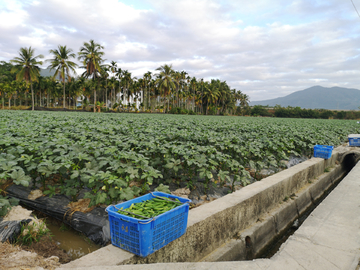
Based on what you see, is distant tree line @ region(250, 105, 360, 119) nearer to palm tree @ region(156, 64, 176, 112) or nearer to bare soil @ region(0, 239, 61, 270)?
palm tree @ region(156, 64, 176, 112)

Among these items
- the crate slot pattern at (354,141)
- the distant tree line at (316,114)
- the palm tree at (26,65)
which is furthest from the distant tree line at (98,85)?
the crate slot pattern at (354,141)

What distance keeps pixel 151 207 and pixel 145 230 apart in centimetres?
43

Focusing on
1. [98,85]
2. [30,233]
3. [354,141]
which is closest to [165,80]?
[98,85]

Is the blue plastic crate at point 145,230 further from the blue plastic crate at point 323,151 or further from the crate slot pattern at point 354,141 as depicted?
the crate slot pattern at point 354,141

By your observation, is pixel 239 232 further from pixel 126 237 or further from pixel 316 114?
pixel 316 114

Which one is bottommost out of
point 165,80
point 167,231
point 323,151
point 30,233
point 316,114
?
point 30,233

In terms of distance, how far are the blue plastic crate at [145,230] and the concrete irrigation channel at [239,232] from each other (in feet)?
0.34

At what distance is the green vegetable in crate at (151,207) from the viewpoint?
2.31 metres

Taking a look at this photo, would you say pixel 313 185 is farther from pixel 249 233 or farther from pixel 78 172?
pixel 78 172

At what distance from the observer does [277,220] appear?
435 centimetres

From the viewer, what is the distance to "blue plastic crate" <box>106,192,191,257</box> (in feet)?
6.89

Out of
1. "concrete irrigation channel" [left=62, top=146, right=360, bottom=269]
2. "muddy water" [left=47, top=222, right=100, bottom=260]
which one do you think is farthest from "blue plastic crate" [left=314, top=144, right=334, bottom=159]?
"muddy water" [left=47, top=222, right=100, bottom=260]

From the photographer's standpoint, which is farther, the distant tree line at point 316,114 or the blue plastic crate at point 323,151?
the distant tree line at point 316,114

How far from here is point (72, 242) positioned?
3.10m
